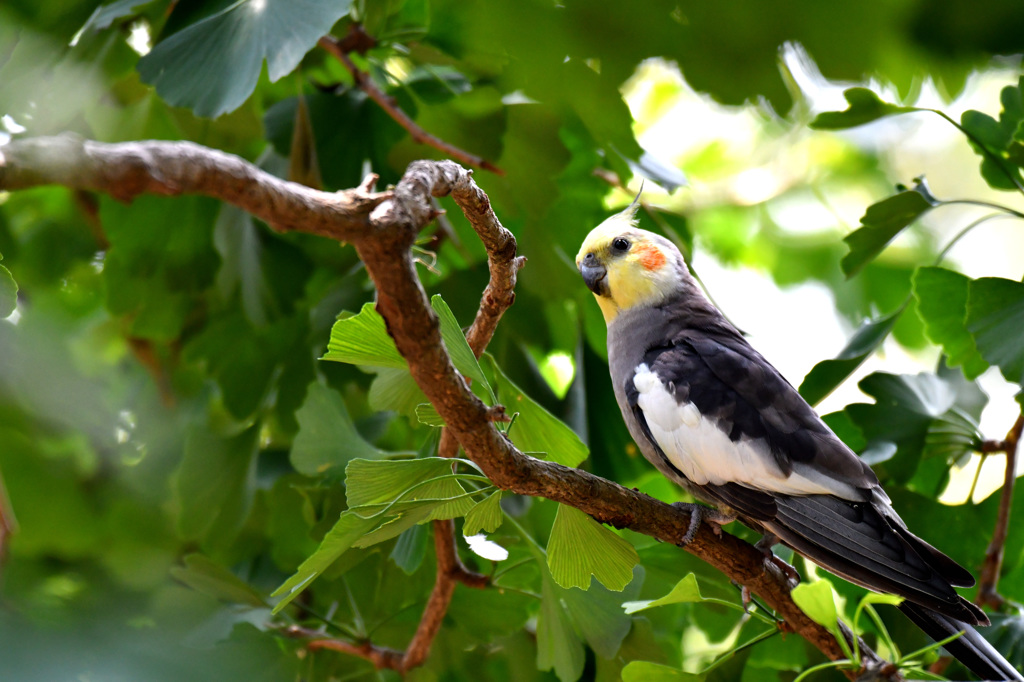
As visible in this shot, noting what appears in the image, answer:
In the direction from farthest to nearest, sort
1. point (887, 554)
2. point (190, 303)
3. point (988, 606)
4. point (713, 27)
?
point (190, 303)
point (988, 606)
point (887, 554)
point (713, 27)

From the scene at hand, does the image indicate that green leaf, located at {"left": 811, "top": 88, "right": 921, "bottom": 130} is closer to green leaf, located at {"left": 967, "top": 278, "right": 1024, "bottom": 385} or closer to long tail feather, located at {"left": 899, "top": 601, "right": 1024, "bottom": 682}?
green leaf, located at {"left": 967, "top": 278, "right": 1024, "bottom": 385}

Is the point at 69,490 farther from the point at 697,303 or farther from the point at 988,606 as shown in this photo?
the point at 988,606

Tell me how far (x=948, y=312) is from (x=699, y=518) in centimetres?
51

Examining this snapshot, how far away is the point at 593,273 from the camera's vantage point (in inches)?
46.3

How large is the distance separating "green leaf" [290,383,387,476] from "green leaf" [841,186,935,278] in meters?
0.72

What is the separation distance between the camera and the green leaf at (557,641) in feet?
2.90

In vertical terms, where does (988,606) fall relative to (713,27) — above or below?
below

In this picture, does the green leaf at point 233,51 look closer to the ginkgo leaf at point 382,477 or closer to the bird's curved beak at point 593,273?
the ginkgo leaf at point 382,477

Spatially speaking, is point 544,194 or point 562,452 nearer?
point 562,452

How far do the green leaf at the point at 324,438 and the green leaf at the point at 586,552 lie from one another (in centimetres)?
32

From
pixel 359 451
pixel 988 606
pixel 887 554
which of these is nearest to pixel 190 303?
pixel 359 451

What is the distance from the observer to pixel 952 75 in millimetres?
256

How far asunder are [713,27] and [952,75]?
86mm

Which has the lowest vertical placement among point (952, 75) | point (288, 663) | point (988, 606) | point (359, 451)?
point (988, 606)
